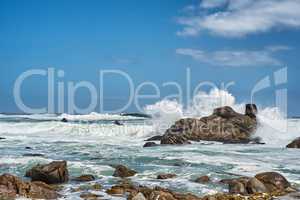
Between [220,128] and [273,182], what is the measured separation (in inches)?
836

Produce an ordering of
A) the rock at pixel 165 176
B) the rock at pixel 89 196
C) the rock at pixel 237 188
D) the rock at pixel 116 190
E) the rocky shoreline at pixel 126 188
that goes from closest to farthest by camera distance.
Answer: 1. the rocky shoreline at pixel 126 188
2. the rock at pixel 89 196
3. the rock at pixel 116 190
4. the rock at pixel 237 188
5. the rock at pixel 165 176

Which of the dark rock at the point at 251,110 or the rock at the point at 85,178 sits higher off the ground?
the dark rock at the point at 251,110

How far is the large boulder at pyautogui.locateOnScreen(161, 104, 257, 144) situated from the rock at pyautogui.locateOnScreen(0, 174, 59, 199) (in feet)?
69.5

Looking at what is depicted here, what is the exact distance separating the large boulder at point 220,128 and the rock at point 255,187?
19693 millimetres

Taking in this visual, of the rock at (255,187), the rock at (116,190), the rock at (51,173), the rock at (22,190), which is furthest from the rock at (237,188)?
the rock at (51,173)

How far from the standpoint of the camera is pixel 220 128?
116 ft

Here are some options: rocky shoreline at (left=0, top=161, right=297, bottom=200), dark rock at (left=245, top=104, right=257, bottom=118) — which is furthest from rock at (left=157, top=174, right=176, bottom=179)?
dark rock at (left=245, top=104, right=257, bottom=118)

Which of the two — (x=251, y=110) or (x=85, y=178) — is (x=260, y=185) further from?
(x=251, y=110)

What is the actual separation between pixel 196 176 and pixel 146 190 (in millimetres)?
4207

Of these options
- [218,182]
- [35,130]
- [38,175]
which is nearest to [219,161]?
[218,182]

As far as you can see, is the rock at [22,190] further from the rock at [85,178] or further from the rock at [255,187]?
the rock at [255,187]

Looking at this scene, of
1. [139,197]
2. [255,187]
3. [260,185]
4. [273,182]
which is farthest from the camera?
[273,182]

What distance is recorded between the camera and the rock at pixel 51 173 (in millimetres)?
14672

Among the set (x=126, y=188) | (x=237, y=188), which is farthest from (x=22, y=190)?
(x=237, y=188)
